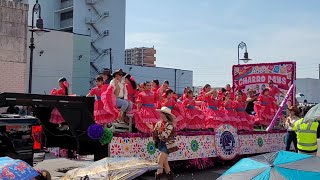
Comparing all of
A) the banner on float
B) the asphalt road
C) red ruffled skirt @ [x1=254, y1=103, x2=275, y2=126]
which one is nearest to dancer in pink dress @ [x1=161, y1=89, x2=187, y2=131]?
the asphalt road

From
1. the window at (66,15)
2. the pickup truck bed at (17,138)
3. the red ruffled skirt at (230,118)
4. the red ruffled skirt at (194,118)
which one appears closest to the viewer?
the pickup truck bed at (17,138)

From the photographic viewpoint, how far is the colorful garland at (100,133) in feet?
26.5

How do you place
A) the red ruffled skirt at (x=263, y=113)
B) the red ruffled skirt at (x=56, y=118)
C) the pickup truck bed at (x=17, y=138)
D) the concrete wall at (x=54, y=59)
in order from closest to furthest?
the pickup truck bed at (x=17, y=138) → the red ruffled skirt at (x=56, y=118) → the red ruffled skirt at (x=263, y=113) → the concrete wall at (x=54, y=59)

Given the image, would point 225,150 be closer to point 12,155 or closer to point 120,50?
point 12,155

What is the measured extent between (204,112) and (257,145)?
1.96m

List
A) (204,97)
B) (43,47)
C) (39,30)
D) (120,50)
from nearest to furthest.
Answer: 1. (204,97)
2. (39,30)
3. (43,47)
4. (120,50)

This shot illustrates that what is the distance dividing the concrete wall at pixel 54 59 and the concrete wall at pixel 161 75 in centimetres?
934

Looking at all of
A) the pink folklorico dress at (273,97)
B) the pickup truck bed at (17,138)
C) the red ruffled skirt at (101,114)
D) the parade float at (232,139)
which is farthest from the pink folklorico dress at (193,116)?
the pickup truck bed at (17,138)

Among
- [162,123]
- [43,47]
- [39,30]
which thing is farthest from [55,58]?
[162,123]

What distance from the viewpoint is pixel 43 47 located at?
4153 centimetres

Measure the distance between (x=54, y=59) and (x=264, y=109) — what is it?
106 feet

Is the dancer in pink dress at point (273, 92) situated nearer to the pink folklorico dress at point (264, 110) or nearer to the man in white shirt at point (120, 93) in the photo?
the pink folklorico dress at point (264, 110)

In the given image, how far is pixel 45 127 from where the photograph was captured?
30.4 feet

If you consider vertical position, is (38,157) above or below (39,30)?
below
